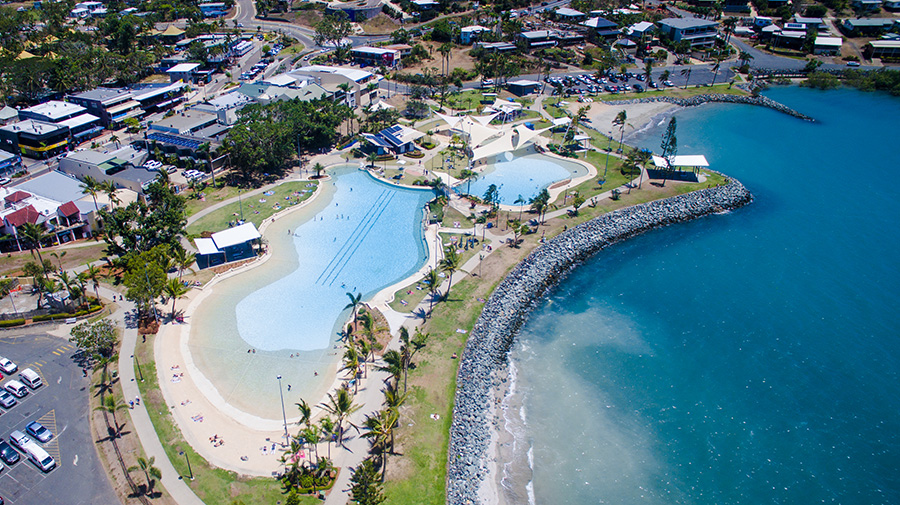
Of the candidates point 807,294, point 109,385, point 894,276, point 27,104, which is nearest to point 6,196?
point 109,385

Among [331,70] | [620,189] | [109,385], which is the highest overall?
[331,70]

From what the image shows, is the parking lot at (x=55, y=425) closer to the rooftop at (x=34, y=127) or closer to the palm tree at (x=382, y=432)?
the palm tree at (x=382, y=432)

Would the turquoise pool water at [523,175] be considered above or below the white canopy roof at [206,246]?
above

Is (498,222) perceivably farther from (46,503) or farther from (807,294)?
(46,503)

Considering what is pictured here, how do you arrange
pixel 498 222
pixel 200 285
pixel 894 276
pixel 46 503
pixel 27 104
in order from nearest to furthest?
pixel 46 503 < pixel 200 285 < pixel 894 276 < pixel 498 222 < pixel 27 104

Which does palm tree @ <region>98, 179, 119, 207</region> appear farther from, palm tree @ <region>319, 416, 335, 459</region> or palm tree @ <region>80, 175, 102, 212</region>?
palm tree @ <region>319, 416, 335, 459</region>

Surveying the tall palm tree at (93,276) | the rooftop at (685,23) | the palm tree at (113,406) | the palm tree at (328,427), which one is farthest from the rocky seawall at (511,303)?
the rooftop at (685,23)
